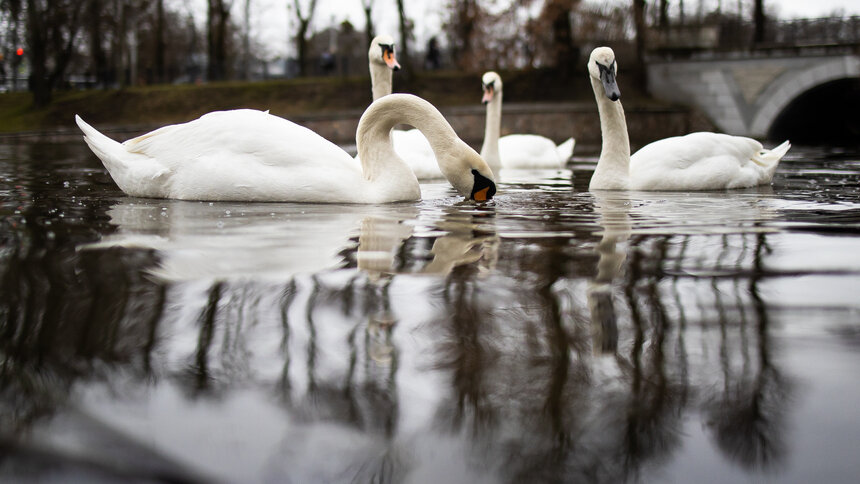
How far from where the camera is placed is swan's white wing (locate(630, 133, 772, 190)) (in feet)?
28.2

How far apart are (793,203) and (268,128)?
3776 millimetres

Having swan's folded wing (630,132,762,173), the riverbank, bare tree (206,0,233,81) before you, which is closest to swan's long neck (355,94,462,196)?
swan's folded wing (630,132,762,173)

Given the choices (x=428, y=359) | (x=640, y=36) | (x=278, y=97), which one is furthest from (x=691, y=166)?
(x=278, y=97)

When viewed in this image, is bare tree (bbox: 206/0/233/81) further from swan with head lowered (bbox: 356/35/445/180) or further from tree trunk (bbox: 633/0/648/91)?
swan with head lowered (bbox: 356/35/445/180)

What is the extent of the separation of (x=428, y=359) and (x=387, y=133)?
4572 mm

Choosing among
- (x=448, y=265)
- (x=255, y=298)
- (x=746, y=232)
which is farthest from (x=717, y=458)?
(x=746, y=232)

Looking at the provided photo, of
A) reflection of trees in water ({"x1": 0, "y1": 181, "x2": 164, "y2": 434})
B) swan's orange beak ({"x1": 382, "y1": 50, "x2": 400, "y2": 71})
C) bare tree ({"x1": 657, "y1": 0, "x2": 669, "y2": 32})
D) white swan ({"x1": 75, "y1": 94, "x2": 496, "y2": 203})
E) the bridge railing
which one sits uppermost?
bare tree ({"x1": 657, "y1": 0, "x2": 669, "y2": 32})

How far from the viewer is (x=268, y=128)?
6688 millimetres

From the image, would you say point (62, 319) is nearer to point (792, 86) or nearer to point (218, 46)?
point (792, 86)

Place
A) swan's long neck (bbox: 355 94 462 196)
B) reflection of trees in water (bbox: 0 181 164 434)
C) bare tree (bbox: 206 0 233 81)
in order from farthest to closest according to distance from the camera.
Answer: bare tree (bbox: 206 0 233 81), swan's long neck (bbox: 355 94 462 196), reflection of trees in water (bbox: 0 181 164 434)

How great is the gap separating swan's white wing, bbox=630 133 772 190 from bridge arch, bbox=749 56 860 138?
24.4m

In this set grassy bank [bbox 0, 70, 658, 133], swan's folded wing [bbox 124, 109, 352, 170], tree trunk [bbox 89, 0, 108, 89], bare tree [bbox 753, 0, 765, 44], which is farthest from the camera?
tree trunk [bbox 89, 0, 108, 89]

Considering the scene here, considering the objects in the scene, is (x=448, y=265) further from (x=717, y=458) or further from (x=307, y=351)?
(x=717, y=458)

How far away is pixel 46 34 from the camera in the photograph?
35.4m
